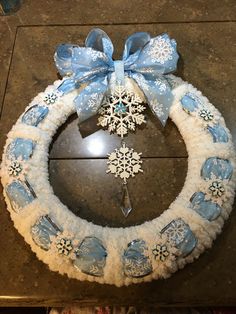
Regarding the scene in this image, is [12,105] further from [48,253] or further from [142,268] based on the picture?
[142,268]

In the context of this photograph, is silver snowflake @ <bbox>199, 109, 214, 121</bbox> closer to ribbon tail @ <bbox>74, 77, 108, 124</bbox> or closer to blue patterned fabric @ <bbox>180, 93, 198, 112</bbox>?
blue patterned fabric @ <bbox>180, 93, 198, 112</bbox>

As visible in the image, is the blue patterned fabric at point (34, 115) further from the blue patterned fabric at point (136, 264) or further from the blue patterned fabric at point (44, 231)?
the blue patterned fabric at point (136, 264)

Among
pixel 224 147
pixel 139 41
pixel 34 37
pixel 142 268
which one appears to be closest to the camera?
pixel 142 268

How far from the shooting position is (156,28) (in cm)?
119

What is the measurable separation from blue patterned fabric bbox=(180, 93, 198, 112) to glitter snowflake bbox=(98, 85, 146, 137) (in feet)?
0.35

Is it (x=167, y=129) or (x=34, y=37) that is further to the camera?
(x=34, y=37)

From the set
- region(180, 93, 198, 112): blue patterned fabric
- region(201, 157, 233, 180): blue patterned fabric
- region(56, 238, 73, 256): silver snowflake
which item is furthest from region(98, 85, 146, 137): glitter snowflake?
region(56, 238, 73, 256): silver snowflake

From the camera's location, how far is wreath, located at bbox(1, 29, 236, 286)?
2.76 ft

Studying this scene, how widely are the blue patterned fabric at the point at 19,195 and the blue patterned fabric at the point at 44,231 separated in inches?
2.3

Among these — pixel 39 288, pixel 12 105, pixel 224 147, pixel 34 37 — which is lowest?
pixel 39 288

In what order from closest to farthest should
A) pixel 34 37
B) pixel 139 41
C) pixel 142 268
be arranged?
pixel 142 268 < pixel 139 41 < pixel 34 37

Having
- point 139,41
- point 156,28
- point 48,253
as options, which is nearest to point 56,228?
point 48,253

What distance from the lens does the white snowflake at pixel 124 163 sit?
38.2 inches

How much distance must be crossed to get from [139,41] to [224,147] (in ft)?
1.23
